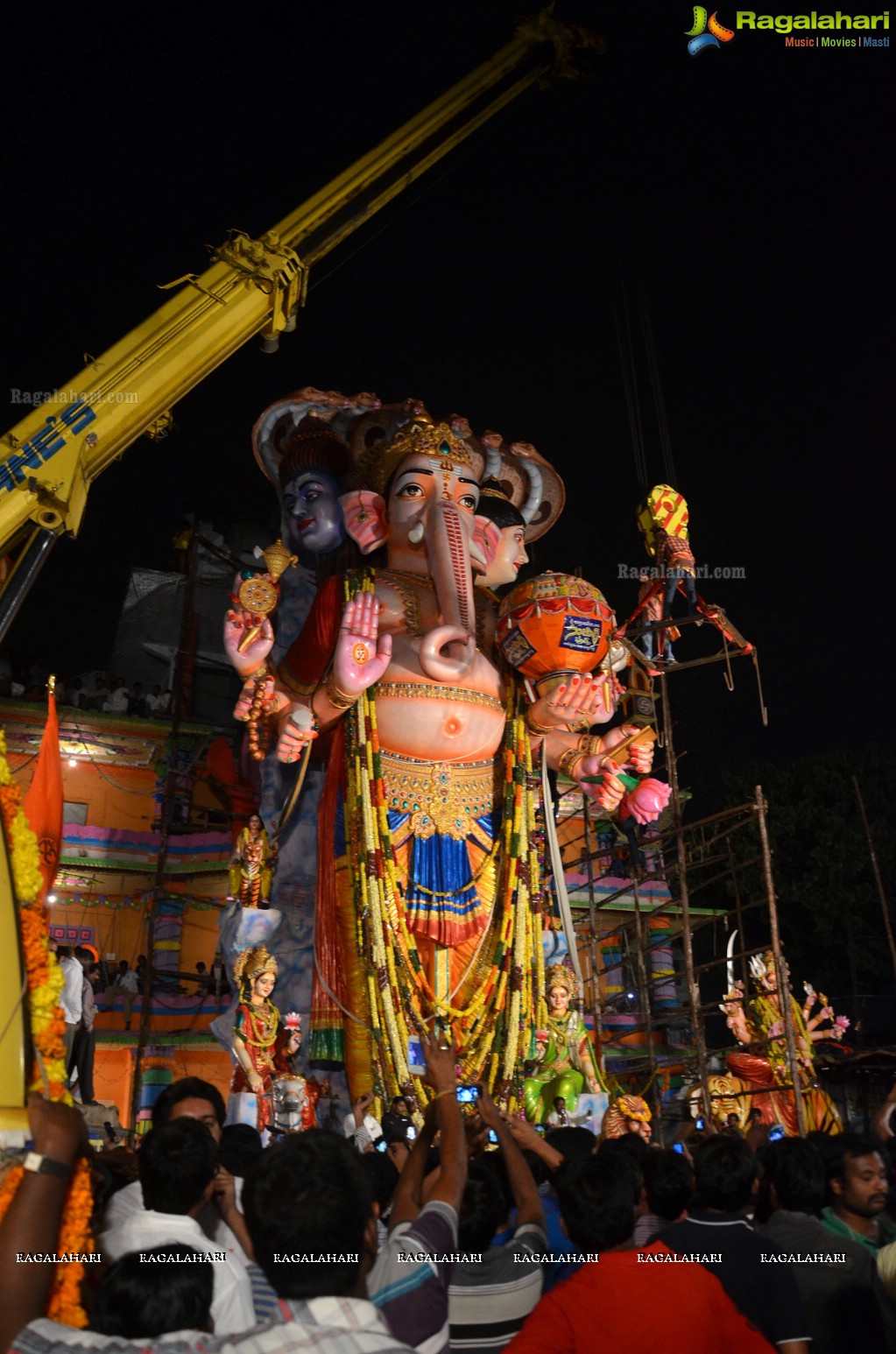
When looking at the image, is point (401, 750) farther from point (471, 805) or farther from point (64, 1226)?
point (64, 1226)

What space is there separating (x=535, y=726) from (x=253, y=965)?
2.93m

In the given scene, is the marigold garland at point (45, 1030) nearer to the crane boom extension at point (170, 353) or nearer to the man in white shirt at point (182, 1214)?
the man in white shirt at point (182, 1214)

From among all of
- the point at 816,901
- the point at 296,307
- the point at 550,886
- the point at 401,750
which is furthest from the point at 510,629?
the point at 816,901

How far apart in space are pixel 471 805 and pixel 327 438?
3401 millimetres

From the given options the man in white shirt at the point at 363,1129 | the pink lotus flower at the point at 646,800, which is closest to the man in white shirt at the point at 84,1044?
the man in white shirt at the point at 363,1129

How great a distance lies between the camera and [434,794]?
918 cm

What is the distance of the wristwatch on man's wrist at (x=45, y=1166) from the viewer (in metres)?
2.06

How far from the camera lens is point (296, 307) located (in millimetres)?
6598

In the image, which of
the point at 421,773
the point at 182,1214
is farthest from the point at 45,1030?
the point at 421,773

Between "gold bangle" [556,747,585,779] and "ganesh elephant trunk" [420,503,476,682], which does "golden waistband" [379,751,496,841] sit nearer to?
"ganesh elephant trunk" [420,503,476,682]

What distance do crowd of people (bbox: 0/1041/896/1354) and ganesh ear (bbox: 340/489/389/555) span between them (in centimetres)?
652

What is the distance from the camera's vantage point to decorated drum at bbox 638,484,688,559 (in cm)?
1070

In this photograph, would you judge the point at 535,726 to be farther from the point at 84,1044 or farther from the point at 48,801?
the point at 48,801

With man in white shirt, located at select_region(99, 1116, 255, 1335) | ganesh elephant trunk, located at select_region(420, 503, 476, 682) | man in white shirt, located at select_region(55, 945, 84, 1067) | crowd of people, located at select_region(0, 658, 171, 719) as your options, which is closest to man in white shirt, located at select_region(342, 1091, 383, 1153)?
man in white shirt, located at select_region(55, 945, 84, 1067)
